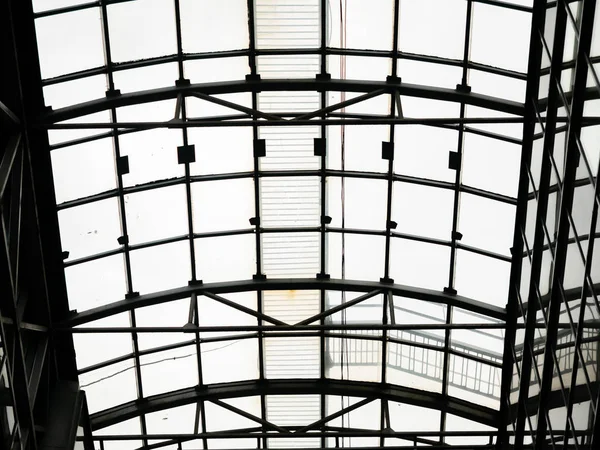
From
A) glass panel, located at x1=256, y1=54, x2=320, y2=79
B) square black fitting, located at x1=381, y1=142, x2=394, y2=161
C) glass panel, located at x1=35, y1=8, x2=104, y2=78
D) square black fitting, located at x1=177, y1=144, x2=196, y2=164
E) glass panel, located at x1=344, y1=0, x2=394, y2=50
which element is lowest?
square black fitting, located at x1=177, y1=144, x2=196, y2=164

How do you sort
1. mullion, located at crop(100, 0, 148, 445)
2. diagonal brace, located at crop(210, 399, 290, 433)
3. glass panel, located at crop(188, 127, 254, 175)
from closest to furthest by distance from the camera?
A: mullion, located at crop(100, 0, 148, 445) → glass panel, located at crop(188, 127, 254, 175) → diagonal brace, located at crop(210, 399, 290, 433)

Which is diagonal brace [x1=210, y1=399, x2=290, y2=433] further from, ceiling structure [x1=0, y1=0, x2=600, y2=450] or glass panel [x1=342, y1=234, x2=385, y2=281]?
glass panel [x1=342, y1=234, x2=385, y2=281]

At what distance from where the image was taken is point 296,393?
1379 inches

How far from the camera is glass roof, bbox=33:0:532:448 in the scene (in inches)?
1064

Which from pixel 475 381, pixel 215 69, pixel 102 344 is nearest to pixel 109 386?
pixel 102 344

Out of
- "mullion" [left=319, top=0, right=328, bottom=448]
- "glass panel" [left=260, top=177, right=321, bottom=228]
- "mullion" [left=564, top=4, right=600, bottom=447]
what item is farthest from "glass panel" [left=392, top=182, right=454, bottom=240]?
"mullion" [left=564, top=4, right=600, bottom=447]

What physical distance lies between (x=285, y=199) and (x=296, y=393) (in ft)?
26.8

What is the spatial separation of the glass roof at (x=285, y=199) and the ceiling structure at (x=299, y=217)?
0.07 meters

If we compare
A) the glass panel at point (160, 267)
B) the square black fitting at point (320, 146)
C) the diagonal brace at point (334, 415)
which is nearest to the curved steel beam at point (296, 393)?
the diagonal brace at point (334, 415)

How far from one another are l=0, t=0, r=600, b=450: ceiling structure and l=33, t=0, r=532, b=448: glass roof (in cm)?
7

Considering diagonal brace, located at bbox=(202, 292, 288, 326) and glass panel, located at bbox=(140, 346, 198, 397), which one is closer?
diagonal brace, located at bbox=(202, 292, 288, 326)

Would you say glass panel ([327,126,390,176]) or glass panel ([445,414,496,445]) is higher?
glass panel ([327,126,390,176])

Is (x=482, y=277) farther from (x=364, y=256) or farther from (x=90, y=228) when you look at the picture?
(x=90, y=228)

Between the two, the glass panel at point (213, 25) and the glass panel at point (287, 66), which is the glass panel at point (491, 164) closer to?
the glass panel at point (287, 66)
